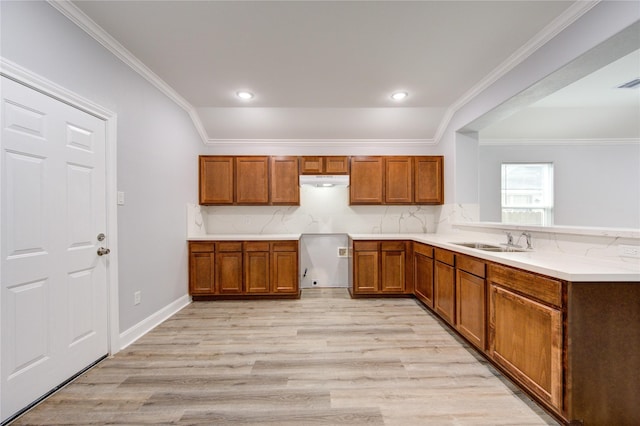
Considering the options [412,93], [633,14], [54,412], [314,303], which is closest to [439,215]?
[412,93]

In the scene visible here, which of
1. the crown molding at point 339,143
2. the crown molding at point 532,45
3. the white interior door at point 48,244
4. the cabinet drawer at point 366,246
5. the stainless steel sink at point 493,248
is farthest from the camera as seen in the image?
the crown molding at point 339,143

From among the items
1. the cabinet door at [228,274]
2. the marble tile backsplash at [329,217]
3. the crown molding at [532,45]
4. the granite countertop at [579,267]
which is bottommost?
the cabinet door at [228,274]

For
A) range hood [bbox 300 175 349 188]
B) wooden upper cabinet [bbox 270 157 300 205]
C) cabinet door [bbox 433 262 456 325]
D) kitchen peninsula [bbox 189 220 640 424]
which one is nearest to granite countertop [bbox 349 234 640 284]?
kitchen peninsula [bbox 189 220 640 424]

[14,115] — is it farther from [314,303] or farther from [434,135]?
[434,135]

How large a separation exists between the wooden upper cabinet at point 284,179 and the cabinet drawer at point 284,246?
2.22 ft

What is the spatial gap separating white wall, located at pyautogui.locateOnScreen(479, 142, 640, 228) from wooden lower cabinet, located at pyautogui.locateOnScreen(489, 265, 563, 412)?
3035 millimetres

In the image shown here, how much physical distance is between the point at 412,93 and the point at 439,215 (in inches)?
78.5

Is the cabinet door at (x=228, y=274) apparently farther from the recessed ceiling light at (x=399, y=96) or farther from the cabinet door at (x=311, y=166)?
the recessed ceiling light at (x=399, y=96)

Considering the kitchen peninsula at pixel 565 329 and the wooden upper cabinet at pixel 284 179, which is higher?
the wooden upper cabinet at pixel 284 179

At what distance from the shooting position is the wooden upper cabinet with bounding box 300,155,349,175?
393 centimetres

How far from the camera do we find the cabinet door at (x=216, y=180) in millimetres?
3850

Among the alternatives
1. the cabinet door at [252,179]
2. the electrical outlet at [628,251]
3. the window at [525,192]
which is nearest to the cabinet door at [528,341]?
the electrical outlet at [628,251]

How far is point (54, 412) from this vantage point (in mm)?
1531

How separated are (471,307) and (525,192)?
3.42 metres
